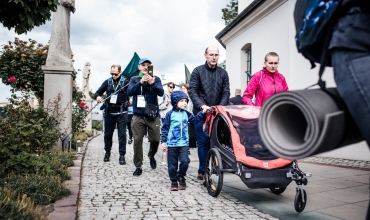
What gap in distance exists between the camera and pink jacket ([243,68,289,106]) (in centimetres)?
498

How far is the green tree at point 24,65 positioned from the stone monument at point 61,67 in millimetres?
3237

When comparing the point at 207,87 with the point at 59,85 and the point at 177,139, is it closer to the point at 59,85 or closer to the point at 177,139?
the point at 177,139

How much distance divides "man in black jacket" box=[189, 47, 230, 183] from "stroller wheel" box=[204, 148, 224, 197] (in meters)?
0.77

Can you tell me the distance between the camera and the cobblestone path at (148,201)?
376cm

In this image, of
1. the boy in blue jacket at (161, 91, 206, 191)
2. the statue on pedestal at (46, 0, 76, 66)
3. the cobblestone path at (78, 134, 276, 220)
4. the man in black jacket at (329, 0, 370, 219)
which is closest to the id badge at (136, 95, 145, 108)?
the boy in blue jacket at (161, 91, 206, 191)

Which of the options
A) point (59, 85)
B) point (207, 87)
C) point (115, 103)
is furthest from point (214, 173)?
point (59, 85)

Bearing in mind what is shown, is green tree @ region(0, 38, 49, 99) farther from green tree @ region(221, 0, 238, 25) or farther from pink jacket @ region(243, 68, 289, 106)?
green tree @ region(221, 0, 238, 25)

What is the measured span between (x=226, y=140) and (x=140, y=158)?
2.09 metres

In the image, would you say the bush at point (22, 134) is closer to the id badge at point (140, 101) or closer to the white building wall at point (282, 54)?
the id badge at point (140, 101)

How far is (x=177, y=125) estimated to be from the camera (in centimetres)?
544

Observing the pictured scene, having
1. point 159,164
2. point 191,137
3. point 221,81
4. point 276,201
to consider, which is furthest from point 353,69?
point 191,137

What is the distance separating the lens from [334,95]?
4.15ft

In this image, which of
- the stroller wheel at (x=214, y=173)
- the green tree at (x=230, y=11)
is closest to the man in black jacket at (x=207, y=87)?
the stroller wheel at (x=214, y=173)

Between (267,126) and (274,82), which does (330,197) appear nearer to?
(274,82)
